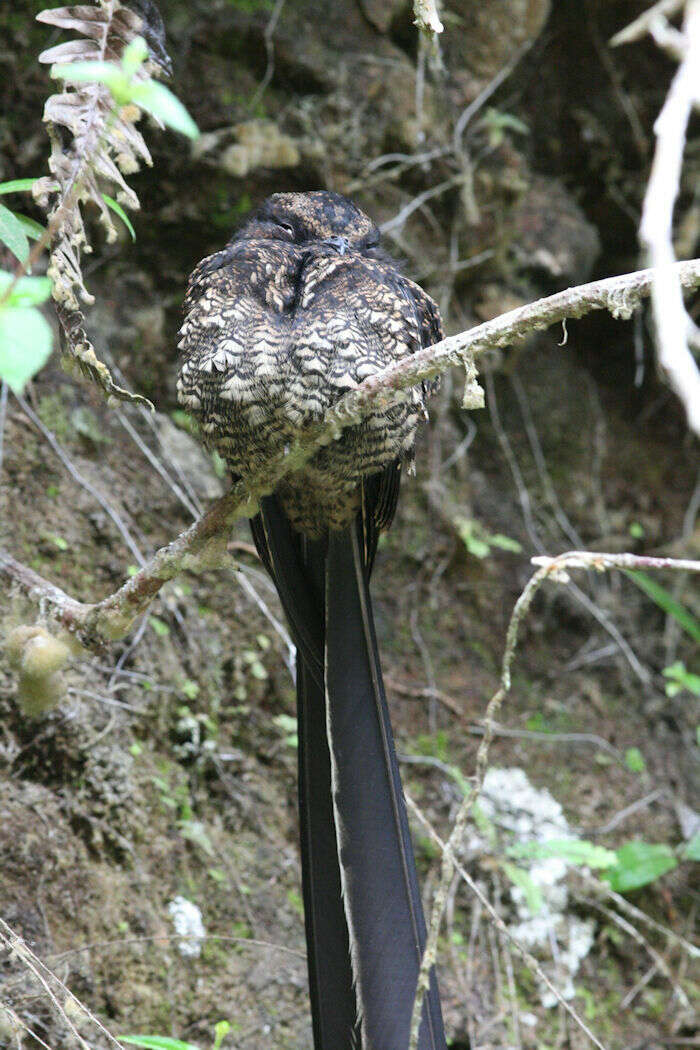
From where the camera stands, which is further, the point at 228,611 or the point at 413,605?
the point at 413,605

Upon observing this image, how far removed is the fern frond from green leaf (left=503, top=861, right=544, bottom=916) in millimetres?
1860

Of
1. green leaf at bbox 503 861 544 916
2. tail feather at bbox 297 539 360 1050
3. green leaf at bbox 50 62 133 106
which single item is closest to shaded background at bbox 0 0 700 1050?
green leaf at bbox 503 861 544 916

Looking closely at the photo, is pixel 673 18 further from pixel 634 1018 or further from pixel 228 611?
pixel 634 1018

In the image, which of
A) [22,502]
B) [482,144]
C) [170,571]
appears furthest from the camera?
[482,144]

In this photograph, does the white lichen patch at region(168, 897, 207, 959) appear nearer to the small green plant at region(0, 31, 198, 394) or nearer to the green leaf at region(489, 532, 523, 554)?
the green leaf at region(489, 532, 523, 554)

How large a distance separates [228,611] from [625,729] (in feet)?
5.05

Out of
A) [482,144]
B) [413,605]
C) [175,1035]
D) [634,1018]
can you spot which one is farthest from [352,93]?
[634,1018]

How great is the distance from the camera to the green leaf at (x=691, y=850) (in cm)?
315

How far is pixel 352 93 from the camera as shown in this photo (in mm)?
3420

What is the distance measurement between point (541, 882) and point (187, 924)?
119 cm

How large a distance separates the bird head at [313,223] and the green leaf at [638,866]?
198 centimetres

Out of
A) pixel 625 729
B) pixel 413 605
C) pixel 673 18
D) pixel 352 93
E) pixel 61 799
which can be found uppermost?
pixel 673 18

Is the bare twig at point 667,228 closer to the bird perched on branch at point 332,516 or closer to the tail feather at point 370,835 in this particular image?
the bird perched on branch at point 332,516

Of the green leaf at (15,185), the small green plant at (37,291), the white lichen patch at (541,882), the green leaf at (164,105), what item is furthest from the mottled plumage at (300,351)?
the white lichen patch at (541,882)
